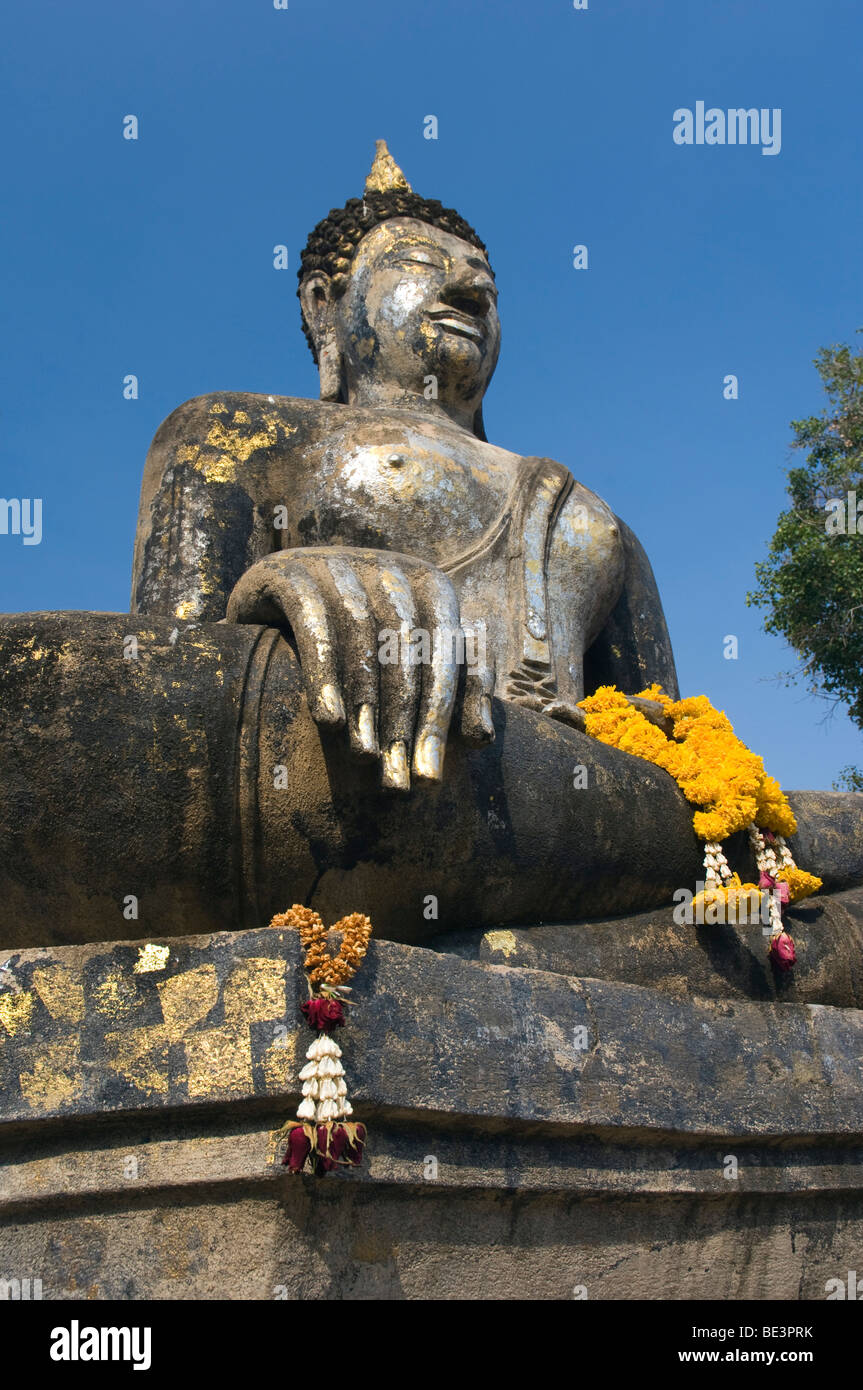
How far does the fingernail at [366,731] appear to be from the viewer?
10.9ft

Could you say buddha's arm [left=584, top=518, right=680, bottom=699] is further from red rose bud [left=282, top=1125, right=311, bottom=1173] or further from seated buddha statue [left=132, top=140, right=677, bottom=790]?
red rose bud [left=282, top=1125, right=311, bottom=1173]

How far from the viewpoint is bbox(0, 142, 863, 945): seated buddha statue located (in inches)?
130

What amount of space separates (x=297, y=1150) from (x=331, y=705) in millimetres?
1107

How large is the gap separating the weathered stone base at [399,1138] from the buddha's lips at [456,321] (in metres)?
3.62

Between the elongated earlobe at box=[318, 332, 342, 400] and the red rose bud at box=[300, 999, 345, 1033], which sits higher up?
the elongated earlobe at box=[318, 332, 342, 400]

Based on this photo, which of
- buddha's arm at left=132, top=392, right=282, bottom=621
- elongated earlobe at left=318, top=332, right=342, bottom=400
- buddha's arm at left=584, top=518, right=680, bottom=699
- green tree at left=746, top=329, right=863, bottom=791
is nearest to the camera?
buddha's arm at left=132, top=392, right=282, bottom=621

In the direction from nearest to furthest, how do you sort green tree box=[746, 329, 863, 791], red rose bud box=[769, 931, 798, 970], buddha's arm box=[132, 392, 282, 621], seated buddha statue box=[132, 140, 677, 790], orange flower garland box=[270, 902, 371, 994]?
orange flower garland box=[270, 902, 371, 994] < red rose bud box=[769, 931, 798, 970] < buddha's arm box=[132, 392, 282, 621] < seated buddha statue box=[132, 140, 677, 790] < green tree box=[746, 329, 863, 791]

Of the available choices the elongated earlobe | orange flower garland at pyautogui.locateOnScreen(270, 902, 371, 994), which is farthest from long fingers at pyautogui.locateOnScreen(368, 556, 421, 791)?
the elongated earlobe

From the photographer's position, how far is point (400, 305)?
6.15 meters

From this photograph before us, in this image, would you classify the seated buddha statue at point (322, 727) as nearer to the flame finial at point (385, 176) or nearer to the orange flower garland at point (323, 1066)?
the orange flower garland at point (323, 1066)

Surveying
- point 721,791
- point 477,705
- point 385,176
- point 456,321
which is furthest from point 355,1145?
point 385,176

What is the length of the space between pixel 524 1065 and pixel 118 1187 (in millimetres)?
989

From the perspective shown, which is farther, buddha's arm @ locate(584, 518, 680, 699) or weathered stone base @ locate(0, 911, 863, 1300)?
buddha's arm @ locate(584, 518, 680, 699)
